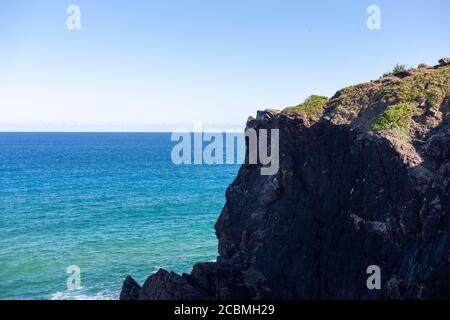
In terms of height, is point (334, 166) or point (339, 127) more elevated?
point (339, 127)

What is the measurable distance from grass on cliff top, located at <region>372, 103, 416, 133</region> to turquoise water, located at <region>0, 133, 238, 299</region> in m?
25.7

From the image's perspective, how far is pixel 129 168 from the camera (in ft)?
427

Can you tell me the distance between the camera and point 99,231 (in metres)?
56.9

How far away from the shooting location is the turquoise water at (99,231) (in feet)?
138

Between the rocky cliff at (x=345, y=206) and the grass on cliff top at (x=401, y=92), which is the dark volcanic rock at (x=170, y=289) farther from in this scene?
the grass on cliff top at (x=401, y=92)

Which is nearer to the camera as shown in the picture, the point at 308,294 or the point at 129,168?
the point at 308,294

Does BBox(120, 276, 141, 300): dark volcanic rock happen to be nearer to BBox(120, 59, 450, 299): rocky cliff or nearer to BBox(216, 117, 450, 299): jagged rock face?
BBox(120, 59, 450, 299): rocky cliff

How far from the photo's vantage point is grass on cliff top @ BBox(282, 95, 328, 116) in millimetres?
30950

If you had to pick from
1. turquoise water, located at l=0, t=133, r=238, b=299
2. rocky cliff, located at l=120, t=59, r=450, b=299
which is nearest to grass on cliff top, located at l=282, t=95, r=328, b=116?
rocky cliff, located at l=120, t=59, r=450, b=299

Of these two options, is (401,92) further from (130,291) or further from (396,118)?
(130,291)
